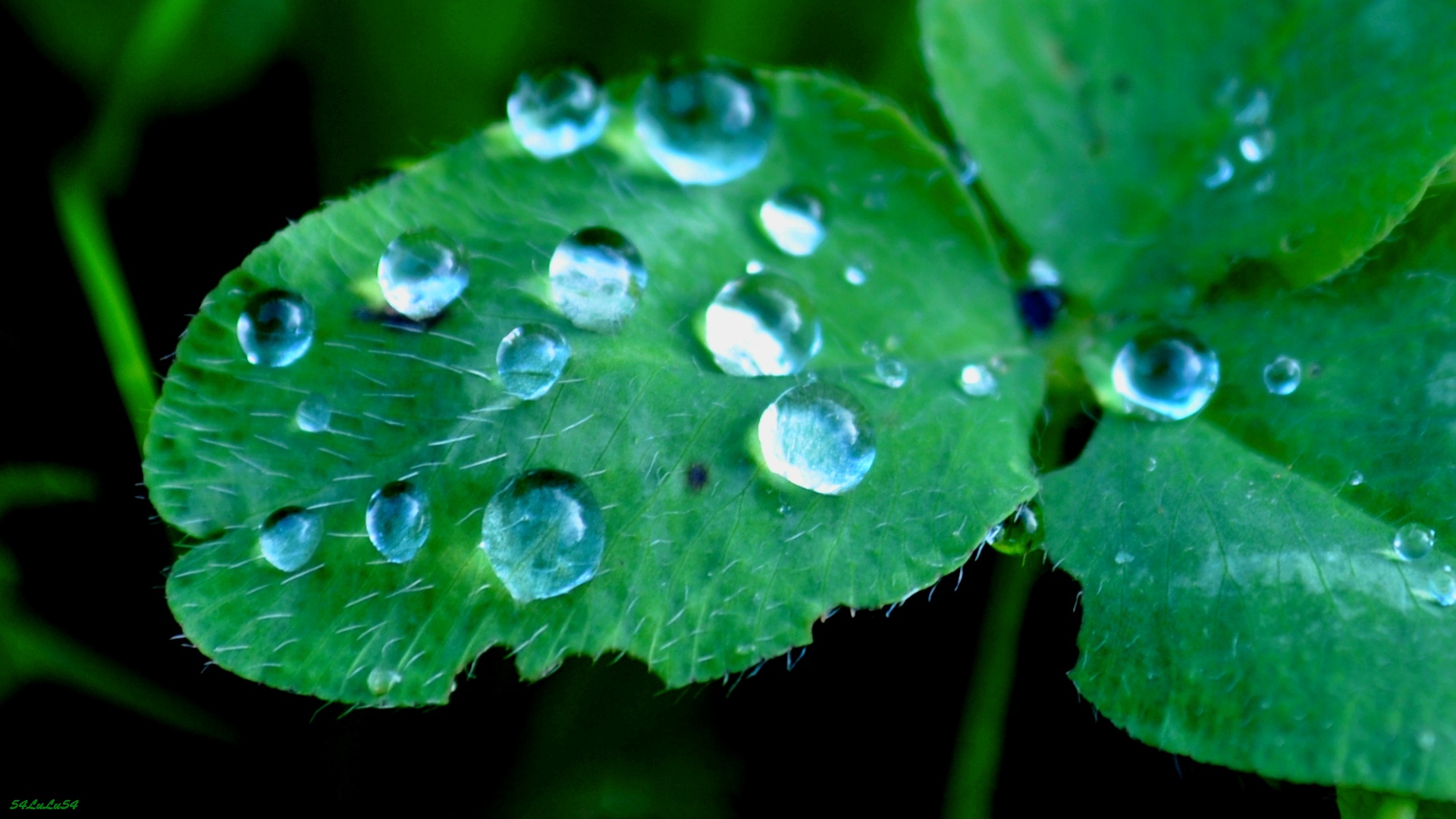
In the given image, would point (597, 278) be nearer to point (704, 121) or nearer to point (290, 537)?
point (704, 121)

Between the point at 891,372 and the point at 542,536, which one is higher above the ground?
the point at 891,372

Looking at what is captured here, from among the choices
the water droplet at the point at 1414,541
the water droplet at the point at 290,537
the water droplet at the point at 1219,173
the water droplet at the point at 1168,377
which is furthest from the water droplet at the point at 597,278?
the water droplet at the point at 1414,541

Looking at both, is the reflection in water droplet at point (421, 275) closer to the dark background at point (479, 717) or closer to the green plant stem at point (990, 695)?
the dark background at point (479, 717)

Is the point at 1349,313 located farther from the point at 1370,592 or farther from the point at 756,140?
the point at 756,140

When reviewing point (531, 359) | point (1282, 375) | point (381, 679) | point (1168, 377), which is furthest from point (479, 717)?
point (1282, 375)

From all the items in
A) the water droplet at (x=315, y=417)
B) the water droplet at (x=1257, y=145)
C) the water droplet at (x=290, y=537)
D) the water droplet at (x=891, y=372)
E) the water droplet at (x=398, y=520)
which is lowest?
the water droplet at (x=290, y=537)

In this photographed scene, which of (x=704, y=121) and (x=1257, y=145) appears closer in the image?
(x=704, y=121)

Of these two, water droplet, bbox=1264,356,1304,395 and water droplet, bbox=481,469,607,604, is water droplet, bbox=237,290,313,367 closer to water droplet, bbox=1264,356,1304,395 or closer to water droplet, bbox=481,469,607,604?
water droplet, bbox=481,469,607,604

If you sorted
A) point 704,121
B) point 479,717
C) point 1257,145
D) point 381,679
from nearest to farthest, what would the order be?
1. point 381,679
2. point 704,121
3. point 1257,145
4. point 479,717
